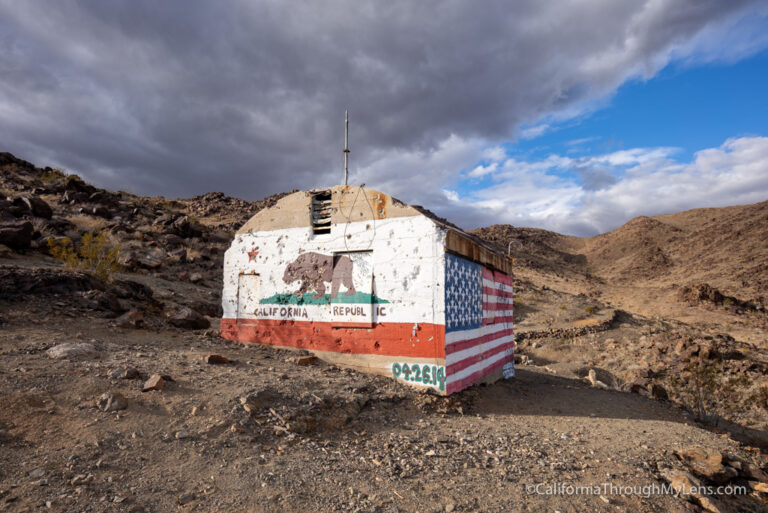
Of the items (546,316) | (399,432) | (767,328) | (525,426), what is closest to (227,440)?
(399,432)

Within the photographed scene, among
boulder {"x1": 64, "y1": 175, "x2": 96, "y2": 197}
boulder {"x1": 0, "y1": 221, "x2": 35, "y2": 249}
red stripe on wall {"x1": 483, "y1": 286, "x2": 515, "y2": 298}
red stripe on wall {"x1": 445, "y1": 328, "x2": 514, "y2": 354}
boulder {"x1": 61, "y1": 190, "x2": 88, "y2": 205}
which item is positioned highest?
boulder {"x1": 64, "y1": 175, "x2": 96, "y2": 197}

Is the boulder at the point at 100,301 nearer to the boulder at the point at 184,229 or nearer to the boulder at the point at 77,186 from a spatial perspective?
the boulder at the point at 184,229

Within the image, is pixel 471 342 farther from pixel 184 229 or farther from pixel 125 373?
pixel 184 229

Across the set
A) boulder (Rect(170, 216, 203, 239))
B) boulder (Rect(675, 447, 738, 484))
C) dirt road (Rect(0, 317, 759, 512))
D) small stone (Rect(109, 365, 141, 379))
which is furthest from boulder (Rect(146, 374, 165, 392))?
boulder (Rect(170, 216, 203, 239))

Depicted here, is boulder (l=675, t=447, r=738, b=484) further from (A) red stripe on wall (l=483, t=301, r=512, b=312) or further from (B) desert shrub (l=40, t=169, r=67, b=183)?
(B) desert shrub (l=40, t=169, r=67, b=183)

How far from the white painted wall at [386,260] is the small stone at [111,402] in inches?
149

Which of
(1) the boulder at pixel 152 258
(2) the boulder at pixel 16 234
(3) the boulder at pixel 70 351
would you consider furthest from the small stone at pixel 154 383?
(1) the boulder at pixel 152 258

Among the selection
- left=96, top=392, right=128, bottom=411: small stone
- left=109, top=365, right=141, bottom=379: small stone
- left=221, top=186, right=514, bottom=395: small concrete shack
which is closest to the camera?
left=96, top=392, right=128, bottom=411: small stone

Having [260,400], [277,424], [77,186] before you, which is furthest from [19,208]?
[277,424]

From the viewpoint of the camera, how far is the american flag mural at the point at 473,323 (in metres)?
7.16

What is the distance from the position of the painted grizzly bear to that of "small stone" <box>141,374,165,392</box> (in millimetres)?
3318

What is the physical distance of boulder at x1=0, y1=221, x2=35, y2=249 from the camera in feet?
40.5

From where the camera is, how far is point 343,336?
776cm

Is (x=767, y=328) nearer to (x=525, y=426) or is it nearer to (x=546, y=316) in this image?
(x=546, y=316)
